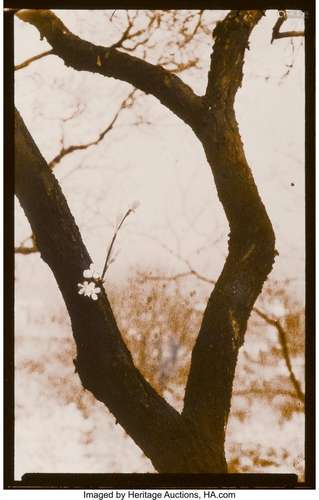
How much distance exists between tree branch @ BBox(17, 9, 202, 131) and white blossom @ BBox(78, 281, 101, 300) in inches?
33.2

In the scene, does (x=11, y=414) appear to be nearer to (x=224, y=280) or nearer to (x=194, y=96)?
(x=224, y=280)

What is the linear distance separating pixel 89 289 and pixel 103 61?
1058 mm

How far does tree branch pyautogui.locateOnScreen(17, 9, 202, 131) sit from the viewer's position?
1.92 meters

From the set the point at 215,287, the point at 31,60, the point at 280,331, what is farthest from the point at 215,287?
the point at 31,60

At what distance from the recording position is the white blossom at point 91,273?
71.9 inches

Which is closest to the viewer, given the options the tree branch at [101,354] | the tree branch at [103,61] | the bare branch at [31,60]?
the tree branch at [101,354]

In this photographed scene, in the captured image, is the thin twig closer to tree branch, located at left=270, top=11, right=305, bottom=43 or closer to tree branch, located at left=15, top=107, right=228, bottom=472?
tree branch, located at left=15, top=107, right=228, bottom=472

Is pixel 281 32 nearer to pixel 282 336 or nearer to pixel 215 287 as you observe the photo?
pixel 215 287

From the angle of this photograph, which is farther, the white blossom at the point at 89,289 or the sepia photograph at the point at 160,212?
the sepia photograph at the point at 160,212

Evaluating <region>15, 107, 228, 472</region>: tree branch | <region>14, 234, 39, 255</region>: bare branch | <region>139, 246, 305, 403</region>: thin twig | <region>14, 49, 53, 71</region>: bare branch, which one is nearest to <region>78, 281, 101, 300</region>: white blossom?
<region>15, 107, 228, 472</region>: tree branch

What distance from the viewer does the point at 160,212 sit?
202 cm

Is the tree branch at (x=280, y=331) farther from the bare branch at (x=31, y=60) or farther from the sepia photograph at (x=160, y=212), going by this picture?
the bare branch at (x=31, y=60)

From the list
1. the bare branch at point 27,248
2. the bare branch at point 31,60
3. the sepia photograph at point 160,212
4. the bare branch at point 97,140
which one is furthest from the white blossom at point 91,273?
the bare branch at point 31,60
